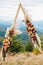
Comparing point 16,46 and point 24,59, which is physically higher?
point 16,46

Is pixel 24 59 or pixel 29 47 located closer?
pixel 24 59

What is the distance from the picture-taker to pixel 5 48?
554cm

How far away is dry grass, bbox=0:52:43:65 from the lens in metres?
5.11

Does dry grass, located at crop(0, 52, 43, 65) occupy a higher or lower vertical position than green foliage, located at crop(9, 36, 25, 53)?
lower

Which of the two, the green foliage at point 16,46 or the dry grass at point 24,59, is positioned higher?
the green foliage at point 16,46

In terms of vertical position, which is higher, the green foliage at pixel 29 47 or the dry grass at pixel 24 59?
the green foliage at pixel 29 47

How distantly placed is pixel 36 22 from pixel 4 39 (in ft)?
2.42

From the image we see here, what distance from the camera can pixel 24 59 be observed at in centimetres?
530

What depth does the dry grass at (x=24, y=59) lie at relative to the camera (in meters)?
5.11

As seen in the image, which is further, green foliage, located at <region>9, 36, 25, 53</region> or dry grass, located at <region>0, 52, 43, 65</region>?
green foliage, located at <region>9, 36, 25, 53</region>

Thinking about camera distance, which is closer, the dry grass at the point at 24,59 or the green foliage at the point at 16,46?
the dry grass at the point at 24,59

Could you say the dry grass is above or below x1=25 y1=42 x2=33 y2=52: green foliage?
below

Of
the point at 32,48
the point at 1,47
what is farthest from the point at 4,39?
the point at 32,48

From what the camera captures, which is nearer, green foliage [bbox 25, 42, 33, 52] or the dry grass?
the dry grass
